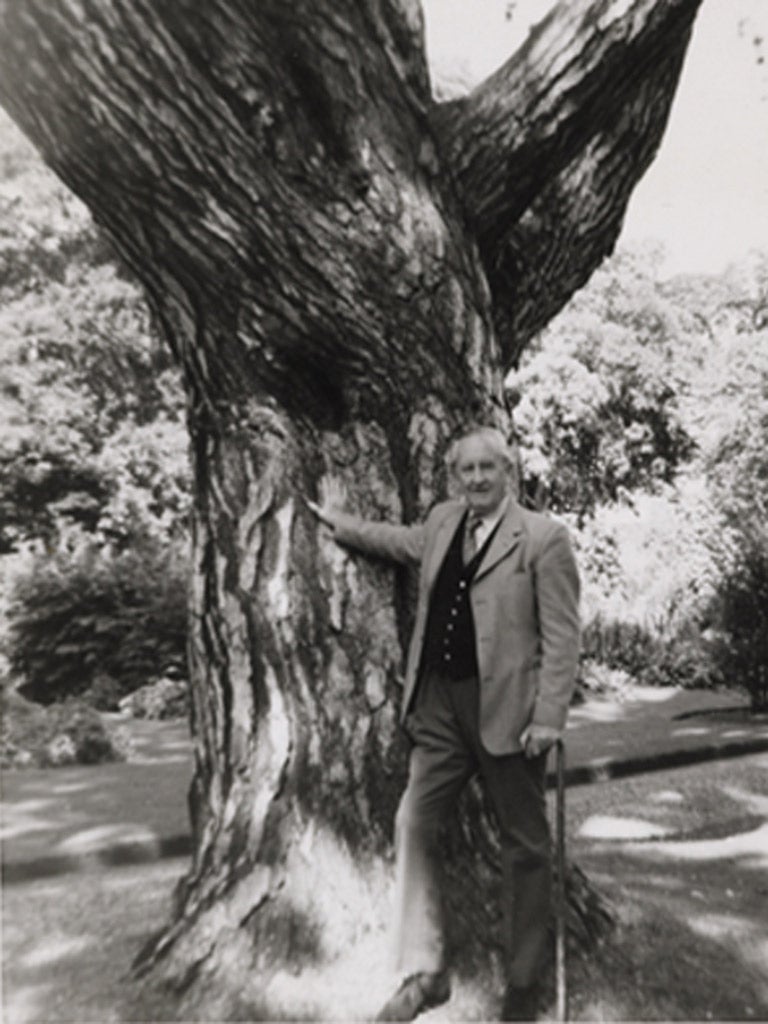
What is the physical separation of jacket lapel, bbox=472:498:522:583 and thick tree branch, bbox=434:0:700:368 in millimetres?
1076

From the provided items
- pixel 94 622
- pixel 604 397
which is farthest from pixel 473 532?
pixel 604 397

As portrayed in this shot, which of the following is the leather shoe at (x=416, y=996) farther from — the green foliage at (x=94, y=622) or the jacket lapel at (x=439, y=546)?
the green foliage at (x=94, y=622)

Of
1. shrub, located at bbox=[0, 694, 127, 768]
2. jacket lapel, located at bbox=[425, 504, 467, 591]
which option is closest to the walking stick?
jacket lapel, located at bbox=[425, 504, 467, 591]

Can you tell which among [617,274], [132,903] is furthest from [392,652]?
[617,274]

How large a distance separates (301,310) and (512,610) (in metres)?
1.22

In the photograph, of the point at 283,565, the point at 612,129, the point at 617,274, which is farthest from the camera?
the point at 617,274

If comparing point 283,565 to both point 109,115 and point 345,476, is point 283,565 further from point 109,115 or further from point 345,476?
point 109,115

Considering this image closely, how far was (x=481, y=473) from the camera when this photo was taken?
12.6 feet

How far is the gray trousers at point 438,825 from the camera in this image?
3.69 m

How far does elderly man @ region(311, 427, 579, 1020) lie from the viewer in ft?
12.1

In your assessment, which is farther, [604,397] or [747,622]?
[604,397]

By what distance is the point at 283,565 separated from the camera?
3.94 m

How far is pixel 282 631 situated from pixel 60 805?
3238 millimetres

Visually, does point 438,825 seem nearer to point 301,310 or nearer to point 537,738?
point 537,738
